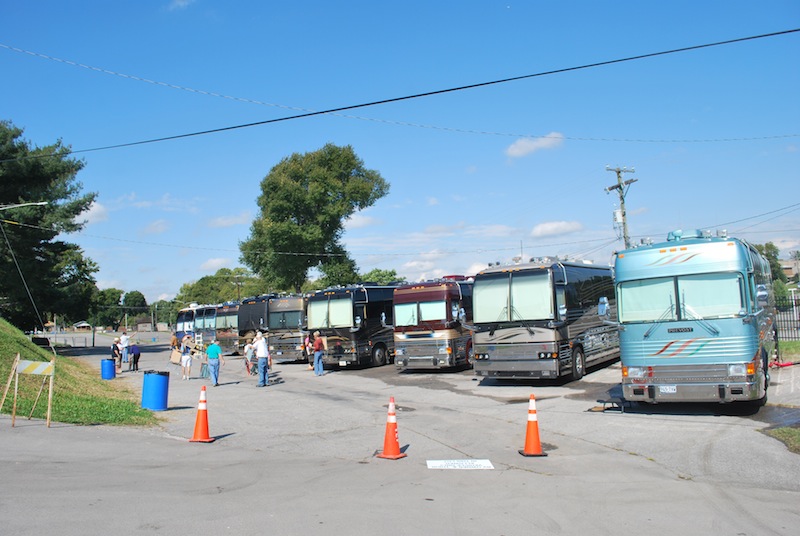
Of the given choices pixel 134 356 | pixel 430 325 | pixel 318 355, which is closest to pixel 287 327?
pixel 318 355

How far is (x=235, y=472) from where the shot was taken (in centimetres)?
855

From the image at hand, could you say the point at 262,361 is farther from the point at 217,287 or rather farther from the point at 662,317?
the point at 217,287

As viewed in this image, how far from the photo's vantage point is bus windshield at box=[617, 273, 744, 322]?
12375mm

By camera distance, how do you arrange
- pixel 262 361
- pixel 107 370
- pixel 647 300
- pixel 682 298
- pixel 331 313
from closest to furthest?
pixel 682 298, pixel 647 300, pixel 262 361, pixel 107 370, pixel 331 313

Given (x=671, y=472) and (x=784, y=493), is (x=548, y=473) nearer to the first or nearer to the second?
(x=671, y=472)

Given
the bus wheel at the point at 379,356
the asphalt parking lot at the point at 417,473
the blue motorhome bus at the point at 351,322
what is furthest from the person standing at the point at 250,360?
the asphalt parking lot at the point at 417,473

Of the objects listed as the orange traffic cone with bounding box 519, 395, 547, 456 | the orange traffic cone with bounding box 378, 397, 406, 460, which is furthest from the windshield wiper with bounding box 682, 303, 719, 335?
the orange traffic cone with bounding box 378, 397, 406, 460

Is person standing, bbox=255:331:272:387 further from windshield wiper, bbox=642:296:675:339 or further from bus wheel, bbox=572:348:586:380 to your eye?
windshield wiper, bbox=642:296:675:339

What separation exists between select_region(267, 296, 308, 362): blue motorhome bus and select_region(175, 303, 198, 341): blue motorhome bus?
1289cm

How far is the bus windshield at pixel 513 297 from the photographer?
17922 mm

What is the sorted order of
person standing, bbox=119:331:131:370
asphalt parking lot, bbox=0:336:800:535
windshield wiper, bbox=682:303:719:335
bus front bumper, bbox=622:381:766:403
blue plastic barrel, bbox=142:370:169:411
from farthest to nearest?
1. person standing, bbox=119:331:131:370
2. blue plastic barrel, bbox=142:370:169:411
3. windshield wiper, bbox=682:303:719:335
4. bus front bumper, bbox=622:381:766:403
5. asphalt parking lot, bbox=0:336:800:535

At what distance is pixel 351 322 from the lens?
26.4 meters

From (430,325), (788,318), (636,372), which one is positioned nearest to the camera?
(636,372)

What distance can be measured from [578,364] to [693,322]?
23.5ft
